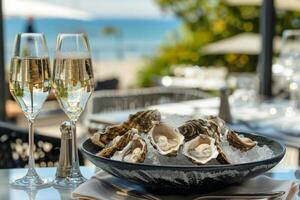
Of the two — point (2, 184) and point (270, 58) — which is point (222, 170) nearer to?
point (2, 184)

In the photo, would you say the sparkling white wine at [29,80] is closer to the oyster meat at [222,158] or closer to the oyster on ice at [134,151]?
the oyster on ice at [134,151]

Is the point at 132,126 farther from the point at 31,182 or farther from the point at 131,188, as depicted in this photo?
the point at 31,182

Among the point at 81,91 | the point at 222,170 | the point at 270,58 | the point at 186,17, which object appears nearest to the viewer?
the point at 222,170

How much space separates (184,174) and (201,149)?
0.06 m

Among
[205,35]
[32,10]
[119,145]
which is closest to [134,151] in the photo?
[119,145]

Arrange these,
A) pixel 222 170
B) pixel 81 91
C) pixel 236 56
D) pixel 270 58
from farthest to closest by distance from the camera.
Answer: pixel 236 56 < pixel 270 58 < pixel 81 91 < pixel 222 170

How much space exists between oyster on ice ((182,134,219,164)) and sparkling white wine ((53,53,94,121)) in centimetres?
28

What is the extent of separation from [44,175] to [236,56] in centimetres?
799

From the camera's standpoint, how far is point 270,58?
354cm

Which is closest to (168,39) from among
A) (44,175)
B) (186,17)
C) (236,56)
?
(186,17)

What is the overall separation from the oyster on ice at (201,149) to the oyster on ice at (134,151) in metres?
0.07

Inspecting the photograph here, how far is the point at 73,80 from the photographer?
4.05 feet

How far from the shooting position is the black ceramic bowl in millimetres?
1048

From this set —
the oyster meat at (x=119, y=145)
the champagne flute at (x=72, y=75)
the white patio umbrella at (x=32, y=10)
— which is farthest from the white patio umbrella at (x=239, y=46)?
the oyster meat at (x=119, y=145)
